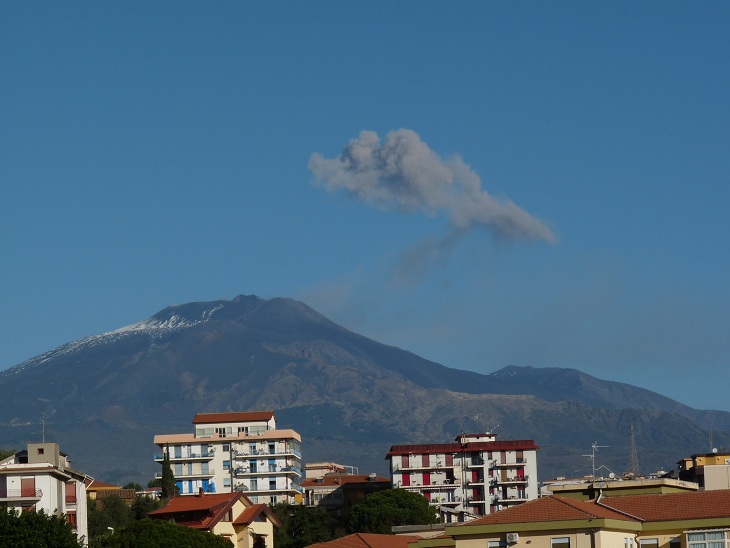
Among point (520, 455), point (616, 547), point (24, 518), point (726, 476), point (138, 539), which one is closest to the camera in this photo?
point (616, 547)

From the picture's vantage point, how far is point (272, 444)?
144 meters

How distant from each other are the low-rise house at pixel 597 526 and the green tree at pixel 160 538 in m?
32.7

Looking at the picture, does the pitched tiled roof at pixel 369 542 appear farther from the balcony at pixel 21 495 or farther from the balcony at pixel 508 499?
the balcony at pixel 508 499

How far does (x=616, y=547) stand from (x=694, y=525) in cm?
178

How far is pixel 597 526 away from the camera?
95.2 ft

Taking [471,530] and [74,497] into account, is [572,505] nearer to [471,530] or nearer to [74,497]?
[471,530]

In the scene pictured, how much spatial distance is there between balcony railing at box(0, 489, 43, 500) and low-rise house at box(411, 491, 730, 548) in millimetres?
42021

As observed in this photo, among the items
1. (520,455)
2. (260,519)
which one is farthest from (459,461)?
(260,519)

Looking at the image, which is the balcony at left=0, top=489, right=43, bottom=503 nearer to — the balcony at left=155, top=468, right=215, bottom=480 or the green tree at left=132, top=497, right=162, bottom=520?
the green tree at left=132, top=497, right=162, bottom=520

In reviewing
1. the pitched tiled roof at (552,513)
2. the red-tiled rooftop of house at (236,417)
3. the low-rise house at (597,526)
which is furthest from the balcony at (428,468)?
the pitched tiled roof at (552,513)

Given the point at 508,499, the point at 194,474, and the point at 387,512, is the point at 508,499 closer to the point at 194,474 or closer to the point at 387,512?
the point at 194,474

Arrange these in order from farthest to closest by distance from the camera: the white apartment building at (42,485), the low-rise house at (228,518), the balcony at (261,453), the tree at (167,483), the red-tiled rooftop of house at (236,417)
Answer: the red-tiled rooftop of house at (236,417)
the balcony at (261,453)
the tree at (167,483)
the low-rise house at (228,518)
the white apartment building at (42,485)

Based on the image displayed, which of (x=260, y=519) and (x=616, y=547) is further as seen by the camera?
(x=260, y=519)

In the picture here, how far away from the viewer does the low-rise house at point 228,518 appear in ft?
239
